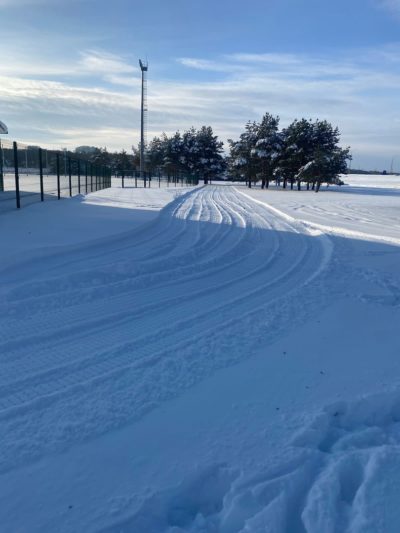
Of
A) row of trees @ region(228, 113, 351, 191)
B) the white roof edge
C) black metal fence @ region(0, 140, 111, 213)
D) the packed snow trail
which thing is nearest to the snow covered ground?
the packed snow trail

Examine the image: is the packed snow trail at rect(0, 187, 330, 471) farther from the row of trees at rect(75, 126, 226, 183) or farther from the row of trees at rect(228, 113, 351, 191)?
the row of trees at rect(75, 126, 226, 183)

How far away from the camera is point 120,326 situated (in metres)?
4.72

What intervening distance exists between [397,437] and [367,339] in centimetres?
182

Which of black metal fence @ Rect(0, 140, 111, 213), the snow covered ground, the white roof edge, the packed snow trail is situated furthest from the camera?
the white roof edge

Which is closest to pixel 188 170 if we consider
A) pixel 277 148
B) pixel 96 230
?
pixel 277 148

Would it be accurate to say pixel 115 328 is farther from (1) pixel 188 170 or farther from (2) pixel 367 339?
(1) pixel 188 170

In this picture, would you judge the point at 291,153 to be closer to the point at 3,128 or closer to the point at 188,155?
the point at 188,155

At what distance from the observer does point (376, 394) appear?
11.6 feet

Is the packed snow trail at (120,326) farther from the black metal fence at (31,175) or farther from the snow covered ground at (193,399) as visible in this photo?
the black metal fence at (31,175)

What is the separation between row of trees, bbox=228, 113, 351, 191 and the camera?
50.2m

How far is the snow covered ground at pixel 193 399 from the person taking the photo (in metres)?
2.38

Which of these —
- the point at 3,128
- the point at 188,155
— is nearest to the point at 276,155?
the point at 188,155

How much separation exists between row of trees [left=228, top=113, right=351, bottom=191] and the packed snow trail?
145 ft

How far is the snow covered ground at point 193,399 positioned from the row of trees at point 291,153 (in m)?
45.9
